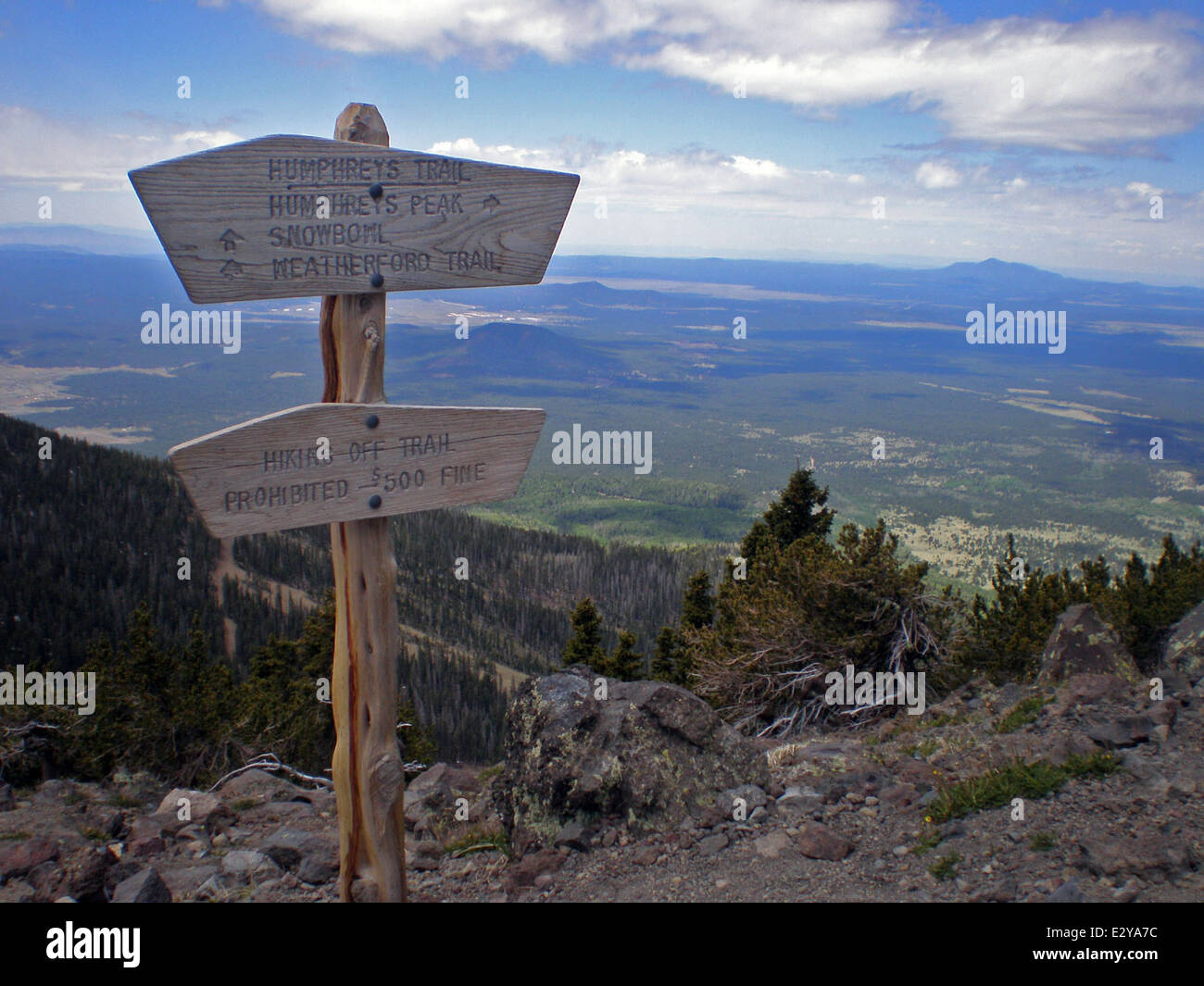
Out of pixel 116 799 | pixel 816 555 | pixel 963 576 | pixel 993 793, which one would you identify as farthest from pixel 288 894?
pixel 963 576

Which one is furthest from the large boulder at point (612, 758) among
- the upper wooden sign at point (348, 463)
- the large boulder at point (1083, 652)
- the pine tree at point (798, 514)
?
the pine tree at point (798, 514)

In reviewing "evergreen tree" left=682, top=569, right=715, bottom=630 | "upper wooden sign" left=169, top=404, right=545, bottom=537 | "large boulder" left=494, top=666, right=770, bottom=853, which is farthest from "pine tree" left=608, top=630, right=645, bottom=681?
"upper wooden sign" left=169, top=404, right=545, bottom=537

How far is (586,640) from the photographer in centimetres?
2336

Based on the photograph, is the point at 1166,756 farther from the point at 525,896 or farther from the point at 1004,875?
the point at 525,896

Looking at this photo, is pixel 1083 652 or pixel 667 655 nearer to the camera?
pixel 1083 652

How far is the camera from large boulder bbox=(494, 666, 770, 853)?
7312 mm

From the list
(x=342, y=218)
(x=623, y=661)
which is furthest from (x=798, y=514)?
(x=342, y=218)

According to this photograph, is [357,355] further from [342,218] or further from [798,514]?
[798,514]

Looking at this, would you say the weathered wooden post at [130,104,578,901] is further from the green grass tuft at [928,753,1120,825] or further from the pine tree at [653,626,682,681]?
the pine tree at [653,626,682,681]

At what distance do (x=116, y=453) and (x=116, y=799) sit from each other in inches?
2885

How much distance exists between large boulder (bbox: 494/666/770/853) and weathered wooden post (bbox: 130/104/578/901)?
2399 mm

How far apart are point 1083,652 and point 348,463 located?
995 centimetres

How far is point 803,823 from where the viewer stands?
697cm

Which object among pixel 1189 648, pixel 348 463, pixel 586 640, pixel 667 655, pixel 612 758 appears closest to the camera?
pixel 348 463
